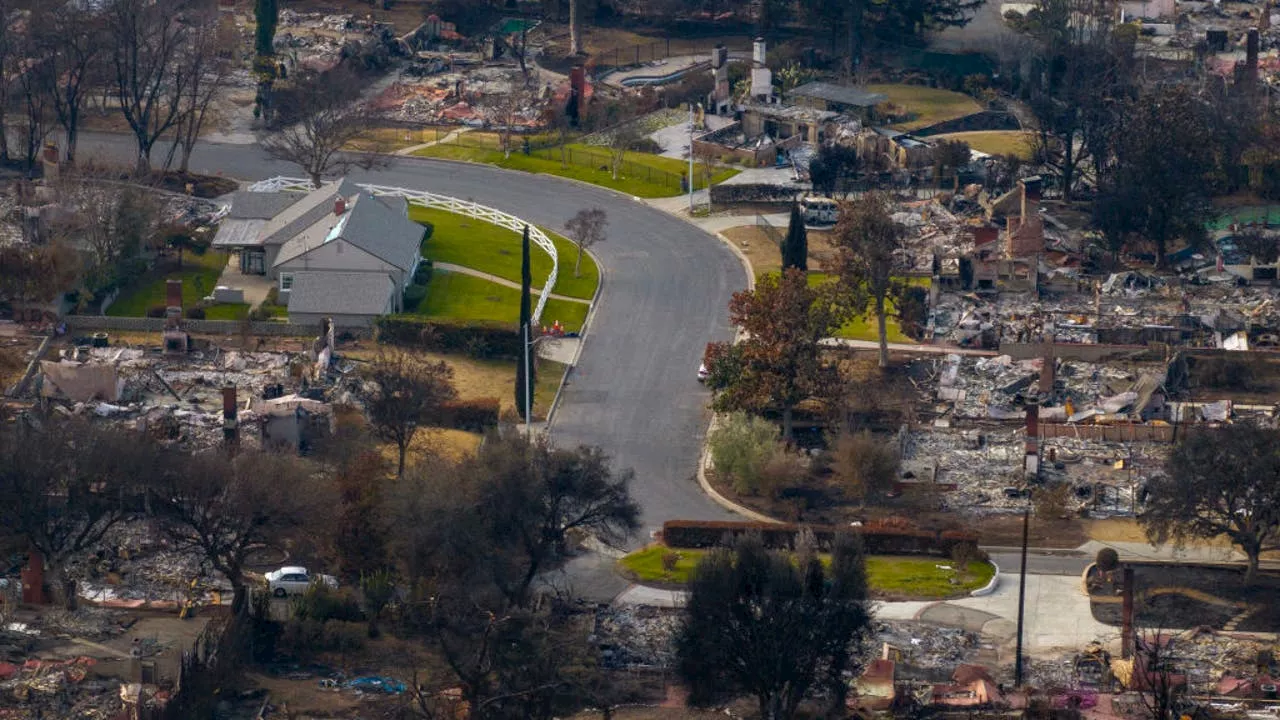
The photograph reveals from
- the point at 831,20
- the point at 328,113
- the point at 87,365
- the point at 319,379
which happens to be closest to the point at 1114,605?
the point at 319,379

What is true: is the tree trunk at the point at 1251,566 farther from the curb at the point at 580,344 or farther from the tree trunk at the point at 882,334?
the curb at the point at 580,344

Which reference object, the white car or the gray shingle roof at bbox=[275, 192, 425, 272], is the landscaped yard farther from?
the white car

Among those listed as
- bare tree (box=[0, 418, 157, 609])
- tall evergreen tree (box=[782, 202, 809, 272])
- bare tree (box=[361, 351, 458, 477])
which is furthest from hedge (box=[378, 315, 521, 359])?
bare tree (box=[0, 418, 157, 609])

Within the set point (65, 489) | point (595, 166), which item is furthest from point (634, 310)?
point (65, 489)

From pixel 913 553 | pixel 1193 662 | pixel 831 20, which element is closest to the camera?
pixel 1193 662

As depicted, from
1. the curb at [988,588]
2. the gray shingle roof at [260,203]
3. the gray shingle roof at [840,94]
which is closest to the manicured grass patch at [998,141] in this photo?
the gray shingle roof at [840,94]

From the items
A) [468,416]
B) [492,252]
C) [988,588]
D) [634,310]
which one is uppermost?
[492,252]

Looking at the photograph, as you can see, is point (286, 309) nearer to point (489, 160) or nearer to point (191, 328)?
point (191, 328)

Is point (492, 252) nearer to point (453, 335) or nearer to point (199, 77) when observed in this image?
point (453, 335)
